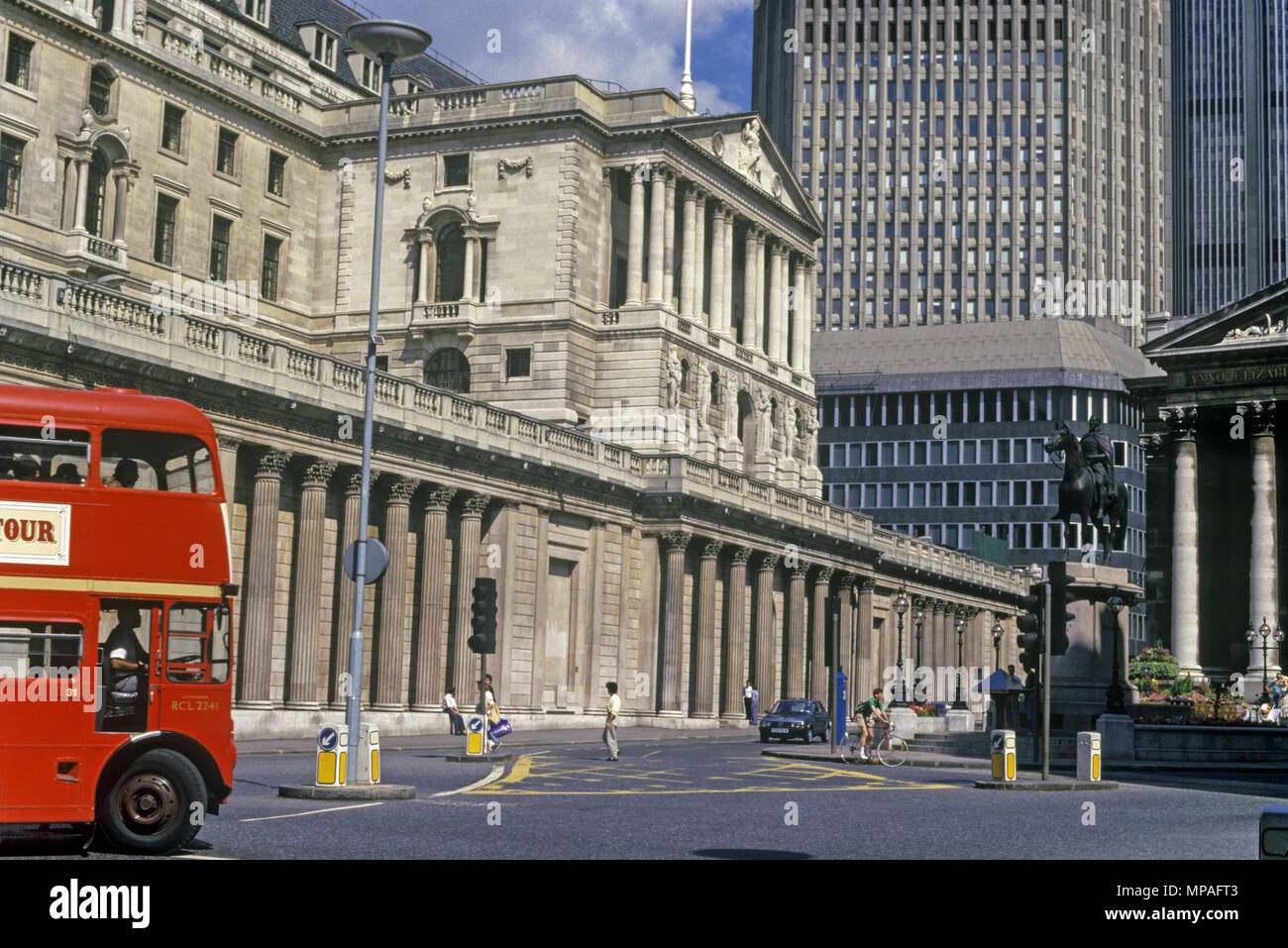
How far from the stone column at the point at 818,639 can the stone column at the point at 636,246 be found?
53.1 feet

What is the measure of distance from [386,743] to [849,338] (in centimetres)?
9716

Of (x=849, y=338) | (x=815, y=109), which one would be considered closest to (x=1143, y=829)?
(x=849, y=338)

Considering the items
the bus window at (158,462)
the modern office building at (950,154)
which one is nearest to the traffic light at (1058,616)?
the bus window at (158,462)

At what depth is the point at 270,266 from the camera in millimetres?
74312

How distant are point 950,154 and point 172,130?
105 meters

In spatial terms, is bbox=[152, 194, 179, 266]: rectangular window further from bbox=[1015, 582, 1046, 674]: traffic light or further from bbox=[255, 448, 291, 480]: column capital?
bbox=[1015, 582, 1046, 674]: traffic light

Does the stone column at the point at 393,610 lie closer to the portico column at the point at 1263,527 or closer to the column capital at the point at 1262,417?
the portico column at the point at 1263,527

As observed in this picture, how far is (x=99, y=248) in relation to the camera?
6119 centimetres

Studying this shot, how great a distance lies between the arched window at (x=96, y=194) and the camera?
6197 cm

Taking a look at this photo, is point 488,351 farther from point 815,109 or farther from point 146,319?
point 815,109

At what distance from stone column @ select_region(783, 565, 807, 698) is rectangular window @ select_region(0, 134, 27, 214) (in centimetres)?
3743

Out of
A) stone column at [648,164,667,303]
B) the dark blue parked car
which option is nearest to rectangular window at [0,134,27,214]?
stone column at [648,164,667,303]

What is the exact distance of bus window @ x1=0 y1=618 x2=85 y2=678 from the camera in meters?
17.2

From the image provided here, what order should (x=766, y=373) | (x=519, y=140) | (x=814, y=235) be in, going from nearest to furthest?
(x=519, y=140), (x=766, y=373), (x=814, y=235)
